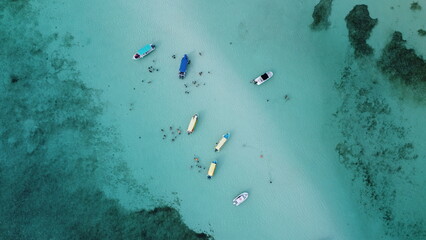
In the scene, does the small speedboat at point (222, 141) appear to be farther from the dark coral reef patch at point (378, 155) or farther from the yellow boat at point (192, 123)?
the dark coral reef patch at point (378, 155)

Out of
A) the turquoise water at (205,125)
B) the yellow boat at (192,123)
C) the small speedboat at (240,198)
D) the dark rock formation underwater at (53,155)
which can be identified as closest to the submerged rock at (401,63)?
the turquoise water at (205,125)

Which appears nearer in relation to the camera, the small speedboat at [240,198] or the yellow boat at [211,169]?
the small speedboat at [240,198]

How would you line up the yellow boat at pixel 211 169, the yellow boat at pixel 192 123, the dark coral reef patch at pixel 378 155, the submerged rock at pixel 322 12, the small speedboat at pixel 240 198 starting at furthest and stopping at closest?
the submerged rock at pixel 322 12 < the yellow boat at pixel 192 123 < the yellow boat at pixel 211 169 < the small speedboat at pixel 240 198 < the dark coral reef patch at pixel 378 155

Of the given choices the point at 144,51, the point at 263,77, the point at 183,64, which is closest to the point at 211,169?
the point at 263,77

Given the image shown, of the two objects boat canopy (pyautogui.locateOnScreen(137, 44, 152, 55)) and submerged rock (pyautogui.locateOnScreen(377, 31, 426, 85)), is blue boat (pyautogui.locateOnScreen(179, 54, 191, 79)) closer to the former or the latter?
boat canopy (pyautogui.locateOnScreen(137, 44, 152, 55))

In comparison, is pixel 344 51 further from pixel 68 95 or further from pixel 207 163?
pixel 68 95

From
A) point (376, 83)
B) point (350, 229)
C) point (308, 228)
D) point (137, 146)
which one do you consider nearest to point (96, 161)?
point (137, 146)

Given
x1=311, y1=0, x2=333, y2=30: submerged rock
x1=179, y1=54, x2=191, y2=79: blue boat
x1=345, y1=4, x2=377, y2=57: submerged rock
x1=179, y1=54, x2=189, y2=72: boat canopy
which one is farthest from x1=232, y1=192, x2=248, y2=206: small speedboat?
x1=311, y1=0, x2=333, y2=30: submerged rock
